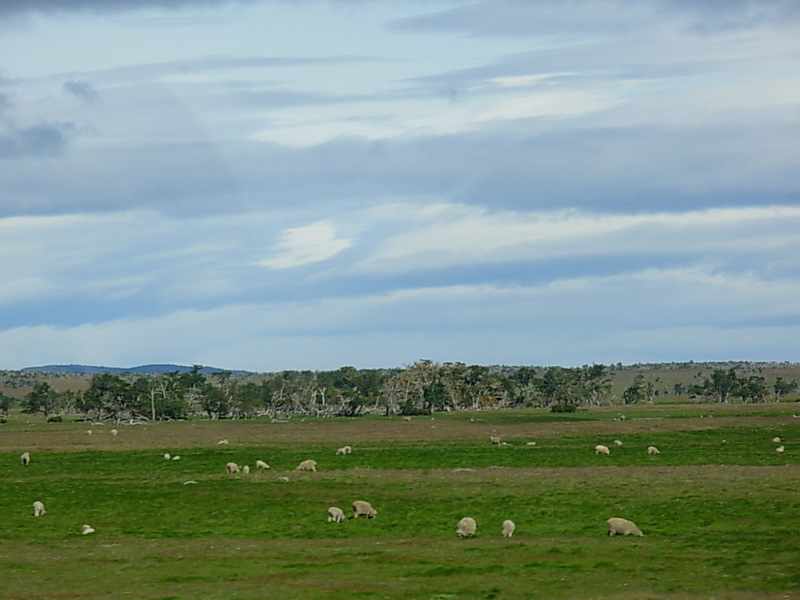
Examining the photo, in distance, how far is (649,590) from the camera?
27062mm

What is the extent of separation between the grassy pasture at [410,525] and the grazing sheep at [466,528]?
360mm

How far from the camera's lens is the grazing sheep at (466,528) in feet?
123

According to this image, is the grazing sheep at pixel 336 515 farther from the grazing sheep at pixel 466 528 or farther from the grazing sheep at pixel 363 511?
the grazing sheep at pixel 466 528

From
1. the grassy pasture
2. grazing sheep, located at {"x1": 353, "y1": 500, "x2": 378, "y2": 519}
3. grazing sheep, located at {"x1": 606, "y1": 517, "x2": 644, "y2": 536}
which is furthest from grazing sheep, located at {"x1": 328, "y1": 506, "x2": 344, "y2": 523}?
grazing sheep, located at {"x1": 606, "y1": 517, "x2": 644, "y2": 536}

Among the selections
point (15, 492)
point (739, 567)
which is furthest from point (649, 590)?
point (15, 492)

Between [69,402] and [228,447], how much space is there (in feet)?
405

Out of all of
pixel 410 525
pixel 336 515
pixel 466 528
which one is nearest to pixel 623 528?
pixel 466 528

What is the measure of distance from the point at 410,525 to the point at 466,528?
331 centimetres

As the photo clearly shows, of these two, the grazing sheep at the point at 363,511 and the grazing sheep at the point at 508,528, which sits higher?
the grazing sheep at the point at 363,511

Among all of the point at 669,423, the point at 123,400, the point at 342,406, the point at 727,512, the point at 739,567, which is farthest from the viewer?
the point at 342,406

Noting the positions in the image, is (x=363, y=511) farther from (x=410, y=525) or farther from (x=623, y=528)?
(x=623, y=528)

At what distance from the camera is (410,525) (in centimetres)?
4006

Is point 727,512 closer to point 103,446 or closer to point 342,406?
point 103,446

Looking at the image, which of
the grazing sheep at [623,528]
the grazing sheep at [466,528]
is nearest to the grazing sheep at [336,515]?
the grazing sheep at [466,528]
